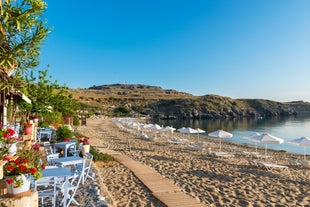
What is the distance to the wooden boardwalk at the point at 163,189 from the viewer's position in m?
6.13

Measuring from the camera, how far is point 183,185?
7902 mm

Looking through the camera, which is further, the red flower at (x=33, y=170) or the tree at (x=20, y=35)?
the tree at (x=20, y=35)

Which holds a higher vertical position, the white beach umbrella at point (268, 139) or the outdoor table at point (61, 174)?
the outdoor table at point (61, 174)

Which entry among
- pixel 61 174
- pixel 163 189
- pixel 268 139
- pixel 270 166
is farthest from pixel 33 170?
pixel 268 139

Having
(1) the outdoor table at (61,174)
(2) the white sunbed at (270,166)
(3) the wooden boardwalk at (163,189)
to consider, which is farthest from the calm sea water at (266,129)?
(1) the outdoor table at (61,174)

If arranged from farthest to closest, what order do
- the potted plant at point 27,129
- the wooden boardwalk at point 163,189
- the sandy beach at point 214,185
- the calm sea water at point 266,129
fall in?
the calm sea water at point 266,129 < the potted plant at point 27,129 < the sandy beach at point 214,185 < the wooden boardwalk at point 163,189

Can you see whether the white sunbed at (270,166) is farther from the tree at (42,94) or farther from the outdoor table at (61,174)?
the tree at (42,94)

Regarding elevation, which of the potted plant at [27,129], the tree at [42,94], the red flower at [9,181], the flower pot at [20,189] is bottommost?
the flower pot at [20,189]

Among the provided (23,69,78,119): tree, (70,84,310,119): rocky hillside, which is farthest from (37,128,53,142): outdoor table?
(70,84,310,119): rocky hillside

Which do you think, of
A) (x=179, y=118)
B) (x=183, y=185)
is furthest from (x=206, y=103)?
(x=183, y=185)

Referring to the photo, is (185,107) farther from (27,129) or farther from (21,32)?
(21,32)

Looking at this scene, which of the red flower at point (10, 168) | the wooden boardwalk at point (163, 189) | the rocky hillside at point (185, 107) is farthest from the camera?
the rocky hillside at point (185, 107)

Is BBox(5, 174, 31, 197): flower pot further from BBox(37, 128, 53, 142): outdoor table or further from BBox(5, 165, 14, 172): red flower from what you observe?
BBox(37, 128, 53, 142): outdoor table

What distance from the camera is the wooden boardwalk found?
20.1 ft
